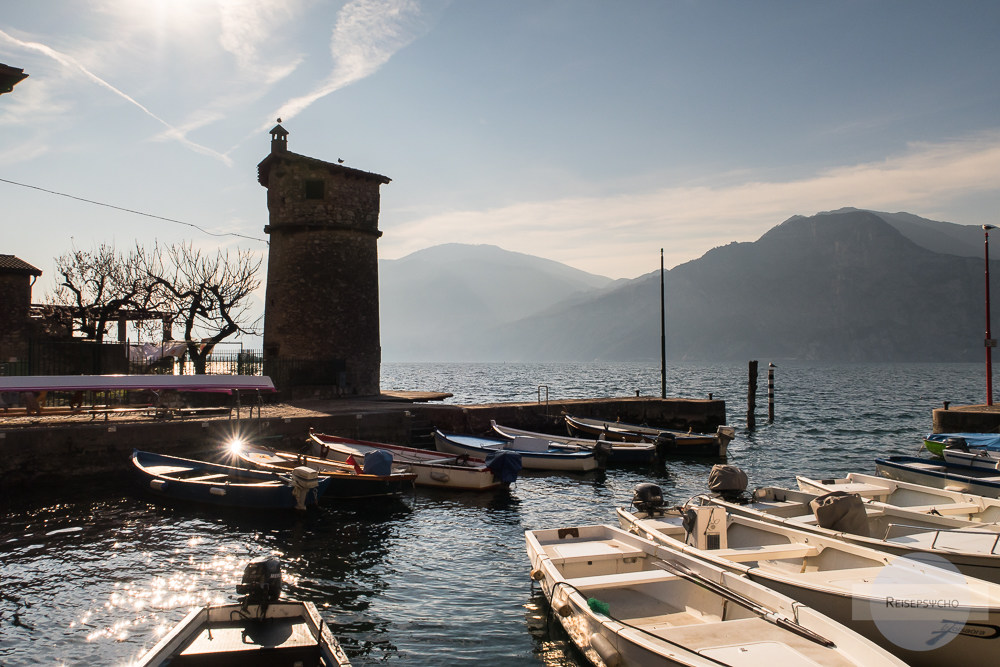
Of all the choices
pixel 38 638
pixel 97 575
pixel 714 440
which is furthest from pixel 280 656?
pixel 714 440

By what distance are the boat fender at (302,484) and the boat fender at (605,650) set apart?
387 inches

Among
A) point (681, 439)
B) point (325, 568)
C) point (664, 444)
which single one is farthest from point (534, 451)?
point (325, 568)

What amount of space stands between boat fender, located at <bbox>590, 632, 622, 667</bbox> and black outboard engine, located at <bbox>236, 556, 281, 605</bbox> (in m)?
3.68

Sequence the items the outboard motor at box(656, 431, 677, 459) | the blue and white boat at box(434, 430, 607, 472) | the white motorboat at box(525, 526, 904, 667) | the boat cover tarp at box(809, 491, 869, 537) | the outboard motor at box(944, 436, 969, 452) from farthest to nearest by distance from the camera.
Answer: the outboard motor at box(656, 431, 677, 459)
the blue and white boat at box(434, 430, 607, 472)
the outboard motor at box(944, 436, 969, 452)
the boat cover tarp at box(809, 491, 869, 537)
the white motorboat at box(525, 526, 904, 667)

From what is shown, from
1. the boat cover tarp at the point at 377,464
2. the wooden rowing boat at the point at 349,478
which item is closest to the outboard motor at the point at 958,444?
the wooden rowing boat at the point at 349,478

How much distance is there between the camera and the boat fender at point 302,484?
16.0 m

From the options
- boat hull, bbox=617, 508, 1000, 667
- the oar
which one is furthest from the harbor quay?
the oar

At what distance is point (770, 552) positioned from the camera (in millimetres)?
10086

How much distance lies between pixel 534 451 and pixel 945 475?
1270cm

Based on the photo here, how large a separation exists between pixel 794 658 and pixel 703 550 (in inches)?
142

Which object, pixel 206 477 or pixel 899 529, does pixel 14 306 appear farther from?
pixel 899 529

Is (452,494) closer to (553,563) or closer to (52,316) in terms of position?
(553,563)

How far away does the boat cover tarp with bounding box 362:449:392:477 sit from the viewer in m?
17.8

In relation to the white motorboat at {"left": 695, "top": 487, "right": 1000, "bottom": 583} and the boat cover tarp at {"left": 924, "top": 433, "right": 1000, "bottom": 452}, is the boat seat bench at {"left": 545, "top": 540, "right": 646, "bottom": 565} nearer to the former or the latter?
the white motorboat at {"left": 695, "top": 487, "right": 1000, "bottom": 583}
